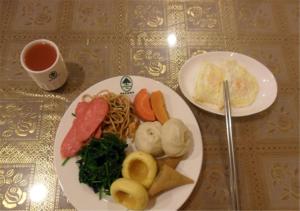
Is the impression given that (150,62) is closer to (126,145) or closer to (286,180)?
(126,145)

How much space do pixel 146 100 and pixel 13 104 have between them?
479mm

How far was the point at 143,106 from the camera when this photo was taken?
94 cm

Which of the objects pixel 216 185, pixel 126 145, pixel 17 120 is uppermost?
pixel 17 120

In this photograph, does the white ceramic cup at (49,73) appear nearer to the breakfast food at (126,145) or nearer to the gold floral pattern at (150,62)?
the breakfast food at (126,145)

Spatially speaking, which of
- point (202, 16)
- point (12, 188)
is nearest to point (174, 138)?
point (12, 188)

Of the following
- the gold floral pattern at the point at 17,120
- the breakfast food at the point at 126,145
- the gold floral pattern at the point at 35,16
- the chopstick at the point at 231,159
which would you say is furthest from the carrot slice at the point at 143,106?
the gold floral pattern at the point at 35,16

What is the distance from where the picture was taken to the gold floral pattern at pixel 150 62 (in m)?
1.12

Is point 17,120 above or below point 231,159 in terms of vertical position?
above

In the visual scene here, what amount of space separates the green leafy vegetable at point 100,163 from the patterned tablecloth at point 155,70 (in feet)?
0.50

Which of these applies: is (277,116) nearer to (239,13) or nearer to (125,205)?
(239,13)

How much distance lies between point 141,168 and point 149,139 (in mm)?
86

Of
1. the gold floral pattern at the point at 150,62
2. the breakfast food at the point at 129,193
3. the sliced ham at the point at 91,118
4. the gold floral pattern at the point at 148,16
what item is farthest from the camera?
the gold floral pattern at the point at 148,16

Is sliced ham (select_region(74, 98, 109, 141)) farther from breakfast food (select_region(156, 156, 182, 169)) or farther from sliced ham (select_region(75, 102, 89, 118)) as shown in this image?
breakfast food (select_region(156, 156, 182, 169))

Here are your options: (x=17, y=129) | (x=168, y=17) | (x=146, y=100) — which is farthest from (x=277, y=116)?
(x=17, y=129)
